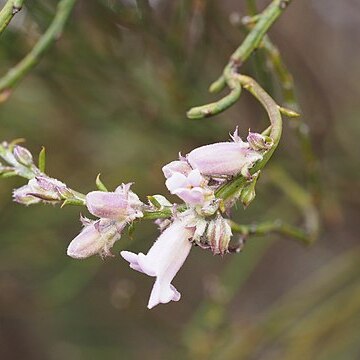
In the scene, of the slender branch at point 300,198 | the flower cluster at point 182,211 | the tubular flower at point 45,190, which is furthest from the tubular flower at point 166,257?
the slender branch at point 300,198

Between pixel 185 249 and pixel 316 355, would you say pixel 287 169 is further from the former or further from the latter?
pixel 185 249

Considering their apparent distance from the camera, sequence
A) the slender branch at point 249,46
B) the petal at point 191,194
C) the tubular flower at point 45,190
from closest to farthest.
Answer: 1. the petal at point 191,194
2. the tubular flower at point 45,190
3. the slender branch at point 249,46

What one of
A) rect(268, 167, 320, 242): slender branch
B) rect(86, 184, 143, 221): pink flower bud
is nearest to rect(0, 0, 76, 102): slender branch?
rect(86, 184, 143, 221): pink flower bud

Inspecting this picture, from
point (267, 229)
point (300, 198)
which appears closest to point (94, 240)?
point (267, 229)

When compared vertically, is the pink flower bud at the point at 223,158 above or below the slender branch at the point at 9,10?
below

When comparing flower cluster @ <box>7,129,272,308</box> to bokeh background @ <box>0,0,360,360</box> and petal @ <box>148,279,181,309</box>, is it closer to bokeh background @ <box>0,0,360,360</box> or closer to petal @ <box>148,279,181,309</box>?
petal @ <box>148,279,181,309</box>

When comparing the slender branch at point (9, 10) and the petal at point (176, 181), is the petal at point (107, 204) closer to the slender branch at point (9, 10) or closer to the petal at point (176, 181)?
the petal at point (176, 181)

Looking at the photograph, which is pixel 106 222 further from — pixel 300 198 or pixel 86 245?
pixel 300 198
